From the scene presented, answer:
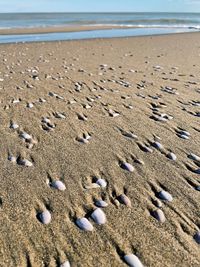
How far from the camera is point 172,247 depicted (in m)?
3.01

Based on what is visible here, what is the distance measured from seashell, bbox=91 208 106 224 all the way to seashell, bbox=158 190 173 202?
2.50ft

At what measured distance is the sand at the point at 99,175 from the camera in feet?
9.84

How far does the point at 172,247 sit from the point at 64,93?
5478mm

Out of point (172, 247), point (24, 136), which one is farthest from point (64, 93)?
point (172, 247)

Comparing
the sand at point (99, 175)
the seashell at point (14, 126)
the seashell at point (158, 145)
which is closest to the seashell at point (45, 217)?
the sand at point (99, 175)

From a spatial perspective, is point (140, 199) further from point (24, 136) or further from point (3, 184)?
point (24, 136)

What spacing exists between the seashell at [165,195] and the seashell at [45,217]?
130 cm

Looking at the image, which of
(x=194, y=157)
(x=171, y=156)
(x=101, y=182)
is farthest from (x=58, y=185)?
(x=194, y=157)

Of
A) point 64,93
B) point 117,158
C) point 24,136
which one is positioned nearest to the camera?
point 117,158

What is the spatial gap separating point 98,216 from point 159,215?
646mm

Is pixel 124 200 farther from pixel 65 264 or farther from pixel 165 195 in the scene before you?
pixel 65 264

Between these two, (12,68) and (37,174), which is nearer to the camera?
(37,174)

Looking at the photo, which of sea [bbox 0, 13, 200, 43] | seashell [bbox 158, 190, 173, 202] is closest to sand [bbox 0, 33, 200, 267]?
seashell [bbox 158, 190, 173, 202]

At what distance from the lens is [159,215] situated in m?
3.39
